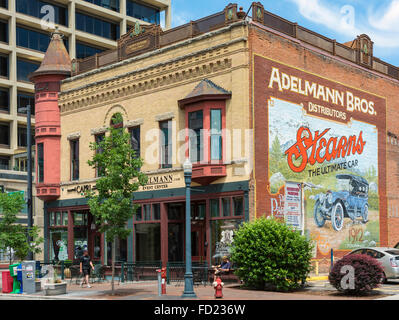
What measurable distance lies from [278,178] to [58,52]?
17177 mm

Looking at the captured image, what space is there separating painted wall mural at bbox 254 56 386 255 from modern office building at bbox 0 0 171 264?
4045 centimetres

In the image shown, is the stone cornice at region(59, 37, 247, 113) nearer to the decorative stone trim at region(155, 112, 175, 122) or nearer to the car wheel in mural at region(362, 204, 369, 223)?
the decorative stone trim at region(155, 112, 175, 122)

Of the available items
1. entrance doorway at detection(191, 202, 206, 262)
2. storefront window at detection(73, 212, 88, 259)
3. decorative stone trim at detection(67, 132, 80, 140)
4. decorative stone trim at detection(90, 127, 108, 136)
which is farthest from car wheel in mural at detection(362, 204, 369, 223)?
decorative stone trim at detection(67, 132, 80, 140)

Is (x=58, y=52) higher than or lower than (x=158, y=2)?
lower

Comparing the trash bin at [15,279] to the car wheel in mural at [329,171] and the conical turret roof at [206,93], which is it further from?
the car wheel in mural at [329,171]

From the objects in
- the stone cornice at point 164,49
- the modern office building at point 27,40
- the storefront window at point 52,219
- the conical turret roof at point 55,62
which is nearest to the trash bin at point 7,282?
the storefront window at point 52,219

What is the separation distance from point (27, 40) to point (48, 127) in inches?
1495

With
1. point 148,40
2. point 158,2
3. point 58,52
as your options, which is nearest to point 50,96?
point 58,52

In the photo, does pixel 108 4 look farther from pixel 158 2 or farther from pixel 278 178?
pixel 278 178

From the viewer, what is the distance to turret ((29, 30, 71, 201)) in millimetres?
35188

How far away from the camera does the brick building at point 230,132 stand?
2633cm

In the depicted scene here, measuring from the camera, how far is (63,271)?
99.8 feet

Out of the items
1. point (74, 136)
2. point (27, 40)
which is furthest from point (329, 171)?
point (27, 40)

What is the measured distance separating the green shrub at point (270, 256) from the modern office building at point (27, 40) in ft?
145
